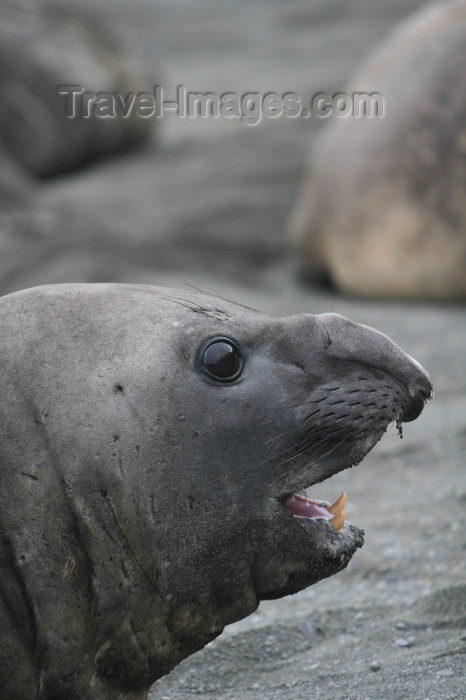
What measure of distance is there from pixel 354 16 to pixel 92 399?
1188 cm

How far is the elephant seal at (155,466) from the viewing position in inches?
98.0

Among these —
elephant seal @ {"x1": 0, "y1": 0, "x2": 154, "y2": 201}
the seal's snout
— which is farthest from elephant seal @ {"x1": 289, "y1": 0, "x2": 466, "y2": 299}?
elephant seal @ {"x1": 0, "y1": 0, "x2": 154, "y2": 201}

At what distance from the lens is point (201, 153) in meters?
9.27

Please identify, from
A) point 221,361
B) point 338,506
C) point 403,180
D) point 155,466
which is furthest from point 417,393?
point 403,180

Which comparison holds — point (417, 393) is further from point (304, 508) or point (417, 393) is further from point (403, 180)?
point (403, 180)

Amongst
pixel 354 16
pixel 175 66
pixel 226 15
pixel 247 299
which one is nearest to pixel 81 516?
pixel 247 299

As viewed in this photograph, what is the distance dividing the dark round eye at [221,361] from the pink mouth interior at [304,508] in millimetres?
338

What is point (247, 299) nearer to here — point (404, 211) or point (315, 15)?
point (404, 211)

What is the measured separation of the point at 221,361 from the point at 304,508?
16.6 inches

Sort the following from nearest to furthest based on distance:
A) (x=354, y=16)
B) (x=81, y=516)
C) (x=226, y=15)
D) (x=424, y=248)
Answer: (x=81, y=516)
(x=424, y=248)
(x=354, y=16)
(x=226, y=15)

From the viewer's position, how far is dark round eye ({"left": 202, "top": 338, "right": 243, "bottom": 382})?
2.60 m

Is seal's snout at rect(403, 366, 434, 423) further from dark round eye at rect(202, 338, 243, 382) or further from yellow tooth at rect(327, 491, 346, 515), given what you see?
dark round eye at rect(202, 338, 243, 382)

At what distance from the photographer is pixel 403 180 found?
5.91 meters

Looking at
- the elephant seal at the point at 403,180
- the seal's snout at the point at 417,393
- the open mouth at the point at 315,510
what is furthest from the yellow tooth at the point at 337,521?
the elephant seal at the point at 403,180
